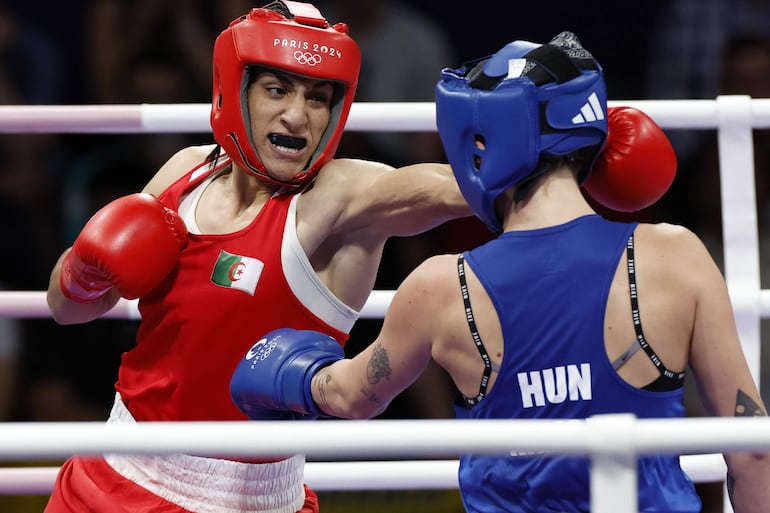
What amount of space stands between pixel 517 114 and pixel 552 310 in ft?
0.98

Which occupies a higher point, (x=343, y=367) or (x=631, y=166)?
(x=631, y=166)

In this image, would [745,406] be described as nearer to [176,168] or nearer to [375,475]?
[375,475]

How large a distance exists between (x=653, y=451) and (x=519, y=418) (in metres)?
0.39

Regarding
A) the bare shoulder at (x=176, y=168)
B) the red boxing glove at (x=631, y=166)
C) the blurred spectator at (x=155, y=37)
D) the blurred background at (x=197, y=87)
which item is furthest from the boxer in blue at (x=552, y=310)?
the blurred spectator at (x=155, y=37)

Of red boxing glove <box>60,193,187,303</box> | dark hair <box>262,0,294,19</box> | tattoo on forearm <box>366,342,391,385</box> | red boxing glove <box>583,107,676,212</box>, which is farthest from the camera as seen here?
dark hair <box>262,0,294,19</box>

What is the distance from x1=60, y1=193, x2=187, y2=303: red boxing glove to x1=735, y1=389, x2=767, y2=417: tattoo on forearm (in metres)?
1.11

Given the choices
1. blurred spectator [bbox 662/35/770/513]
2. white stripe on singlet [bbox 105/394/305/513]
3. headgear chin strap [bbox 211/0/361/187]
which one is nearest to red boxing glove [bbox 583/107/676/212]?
headgear chin strap [bbox 211/0/361/187]

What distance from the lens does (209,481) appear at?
2.20 meters

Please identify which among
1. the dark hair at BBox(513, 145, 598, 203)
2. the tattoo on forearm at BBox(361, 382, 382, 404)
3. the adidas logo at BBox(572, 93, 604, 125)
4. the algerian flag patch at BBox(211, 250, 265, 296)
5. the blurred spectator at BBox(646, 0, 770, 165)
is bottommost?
the blurred spectator at BBox(646, 0, 770, 165)

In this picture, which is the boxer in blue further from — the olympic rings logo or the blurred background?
the blurred background

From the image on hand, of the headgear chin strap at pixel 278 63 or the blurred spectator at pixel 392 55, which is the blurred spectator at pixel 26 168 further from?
the headgear chin strap at pixel 278 63

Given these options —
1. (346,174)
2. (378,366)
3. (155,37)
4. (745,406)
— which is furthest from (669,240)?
(155,37)

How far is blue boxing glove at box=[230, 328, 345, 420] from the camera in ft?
5.99

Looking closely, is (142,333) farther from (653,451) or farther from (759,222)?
(759,222)
